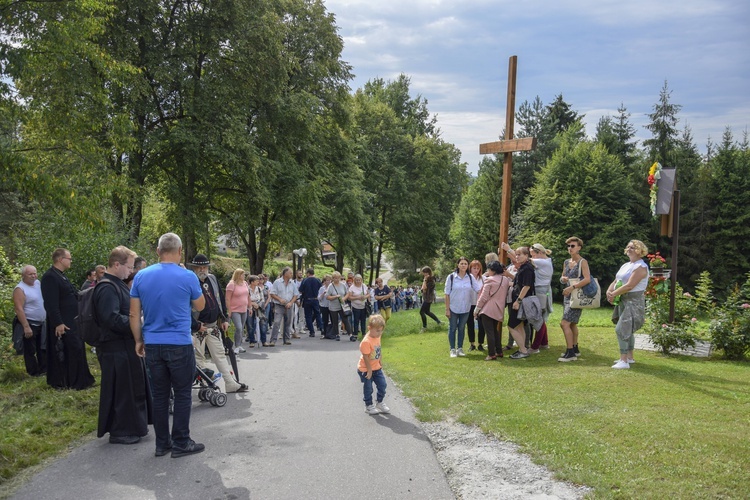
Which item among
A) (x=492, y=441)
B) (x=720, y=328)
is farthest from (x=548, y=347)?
(x=492, y=441)

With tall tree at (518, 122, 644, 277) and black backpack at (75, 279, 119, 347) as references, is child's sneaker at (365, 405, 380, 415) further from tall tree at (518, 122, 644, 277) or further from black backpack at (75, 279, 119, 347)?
tall tree at (518, 122, 644, 277)

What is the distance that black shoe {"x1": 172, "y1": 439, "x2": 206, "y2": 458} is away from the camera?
222 inches

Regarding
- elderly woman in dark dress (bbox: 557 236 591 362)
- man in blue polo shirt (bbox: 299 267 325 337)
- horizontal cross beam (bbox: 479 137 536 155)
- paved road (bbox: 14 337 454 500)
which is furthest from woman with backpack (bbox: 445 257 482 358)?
man in blue polo shirt (bbox: 299 267 325 337)

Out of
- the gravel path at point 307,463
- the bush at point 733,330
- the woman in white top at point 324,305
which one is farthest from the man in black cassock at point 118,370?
the woman in white top at point 324,305

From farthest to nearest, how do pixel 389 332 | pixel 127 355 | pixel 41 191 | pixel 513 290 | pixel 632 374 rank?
pixel 389 332 < pixel 41 191 < pixel 513 290 < pixel 632 374 < pixel 127 355

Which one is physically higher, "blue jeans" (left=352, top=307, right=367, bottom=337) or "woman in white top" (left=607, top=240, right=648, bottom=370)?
"woman in white top" (left=607, top=240, right=648, bottom=370)

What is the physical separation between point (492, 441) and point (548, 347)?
6.21 metres

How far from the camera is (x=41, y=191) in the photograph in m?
11.5

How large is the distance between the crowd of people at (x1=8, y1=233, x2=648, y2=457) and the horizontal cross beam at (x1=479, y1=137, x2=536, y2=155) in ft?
6.22

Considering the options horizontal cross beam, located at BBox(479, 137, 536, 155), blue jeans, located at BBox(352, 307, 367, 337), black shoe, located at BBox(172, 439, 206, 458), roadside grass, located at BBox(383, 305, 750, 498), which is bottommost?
blue jeans, located at BBox(352, 307, 367, 337)

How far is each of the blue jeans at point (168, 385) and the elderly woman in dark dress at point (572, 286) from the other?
21.3ft

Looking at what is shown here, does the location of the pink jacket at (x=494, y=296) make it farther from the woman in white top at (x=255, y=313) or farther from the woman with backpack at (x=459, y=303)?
the woman in white top at (x=255, y=313)

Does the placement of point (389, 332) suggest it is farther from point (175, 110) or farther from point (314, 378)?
point (175, 110)

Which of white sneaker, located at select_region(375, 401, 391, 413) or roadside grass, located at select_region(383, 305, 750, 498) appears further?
white sneaker, located at select_region(375, 401, 391, 413)
